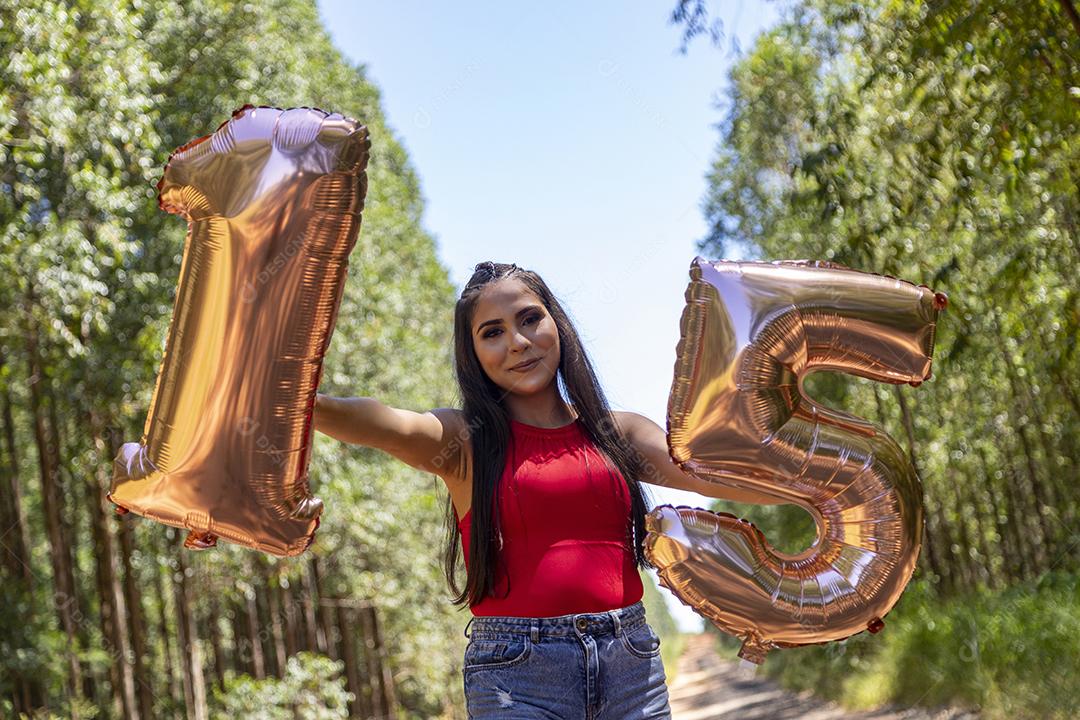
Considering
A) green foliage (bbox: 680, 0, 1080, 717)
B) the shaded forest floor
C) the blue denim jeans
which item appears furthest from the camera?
the shaded forest floor

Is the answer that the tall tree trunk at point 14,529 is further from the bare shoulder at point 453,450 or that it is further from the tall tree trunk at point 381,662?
the bare shoulder at point 453,450

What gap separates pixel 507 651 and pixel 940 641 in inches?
530

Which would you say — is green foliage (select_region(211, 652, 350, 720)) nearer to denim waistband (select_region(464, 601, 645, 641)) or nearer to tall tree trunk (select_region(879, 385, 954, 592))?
tall tree trunk (select_region(879, 385, 954, 592))

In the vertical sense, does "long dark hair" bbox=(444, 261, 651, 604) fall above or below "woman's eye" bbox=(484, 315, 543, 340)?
below

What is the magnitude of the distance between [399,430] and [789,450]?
92 centimetres

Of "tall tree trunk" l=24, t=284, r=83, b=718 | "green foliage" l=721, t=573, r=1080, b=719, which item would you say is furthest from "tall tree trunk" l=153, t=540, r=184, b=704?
"green foliage" l=721, t=573, r=1080, b=719

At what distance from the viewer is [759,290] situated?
285 cm

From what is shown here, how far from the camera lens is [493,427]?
2.82 metres

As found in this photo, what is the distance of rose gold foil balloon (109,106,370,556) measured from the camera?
2.60 m

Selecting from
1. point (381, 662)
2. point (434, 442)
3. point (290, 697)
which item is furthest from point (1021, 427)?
point (434, 442)

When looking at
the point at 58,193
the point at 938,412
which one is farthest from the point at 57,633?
the point at 938,412

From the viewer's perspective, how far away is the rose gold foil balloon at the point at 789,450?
279cm

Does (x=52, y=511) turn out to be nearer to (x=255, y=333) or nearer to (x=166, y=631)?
(x=166, y=631)

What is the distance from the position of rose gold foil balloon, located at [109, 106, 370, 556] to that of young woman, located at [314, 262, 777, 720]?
0.14 meters
